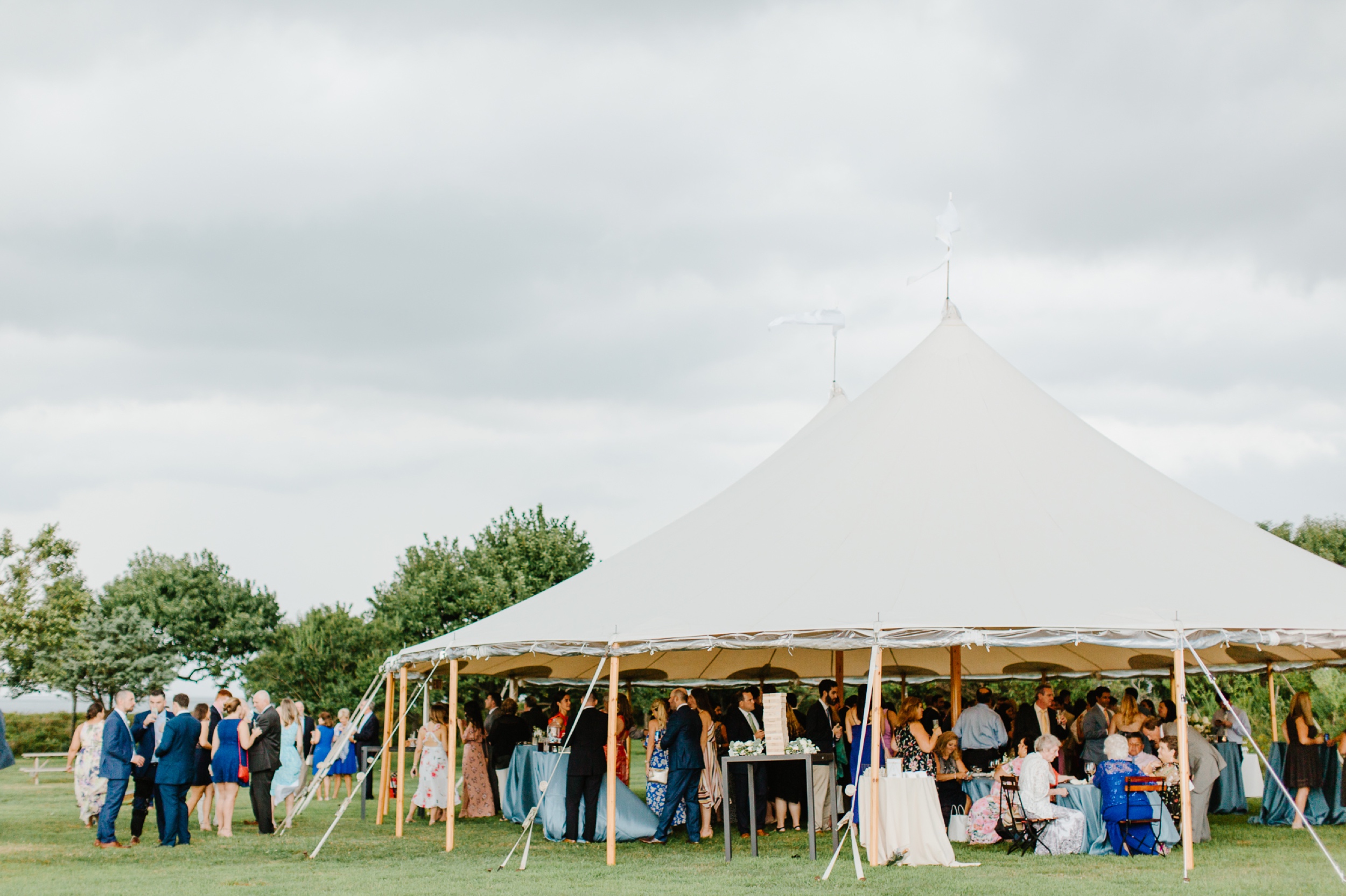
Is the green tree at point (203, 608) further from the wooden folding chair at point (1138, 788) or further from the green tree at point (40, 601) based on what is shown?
the wooden folding chair at point (1138, 788)

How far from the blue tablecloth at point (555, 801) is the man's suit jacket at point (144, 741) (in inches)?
150

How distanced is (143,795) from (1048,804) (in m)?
8.42

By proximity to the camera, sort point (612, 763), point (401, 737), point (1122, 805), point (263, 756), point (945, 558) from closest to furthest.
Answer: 1. point (1122, 805)
2. point (612, 763)
3. point (945, 558)
4. point (263, 756)
5. point (401, 737)

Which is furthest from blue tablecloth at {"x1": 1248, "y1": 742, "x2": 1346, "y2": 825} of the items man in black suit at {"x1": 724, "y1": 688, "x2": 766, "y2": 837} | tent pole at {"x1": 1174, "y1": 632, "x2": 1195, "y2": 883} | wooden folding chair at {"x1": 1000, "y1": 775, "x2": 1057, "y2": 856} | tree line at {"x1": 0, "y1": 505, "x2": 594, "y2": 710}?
tree line at {"x1": 0, "y1": 505, "x2": 594, "y2": 710}

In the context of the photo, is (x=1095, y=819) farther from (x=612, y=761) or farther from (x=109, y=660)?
(x=109, y=660)

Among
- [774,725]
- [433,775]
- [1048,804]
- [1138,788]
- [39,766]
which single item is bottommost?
[39,766]

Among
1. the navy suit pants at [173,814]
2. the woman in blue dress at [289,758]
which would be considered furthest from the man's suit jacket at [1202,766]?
the woman in blue dress at [289,758]

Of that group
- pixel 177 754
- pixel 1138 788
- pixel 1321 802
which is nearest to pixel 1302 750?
pixel 1321 802

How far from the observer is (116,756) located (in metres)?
10.8

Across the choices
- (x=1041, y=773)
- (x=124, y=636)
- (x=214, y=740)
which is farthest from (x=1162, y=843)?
(x=124, y=636)

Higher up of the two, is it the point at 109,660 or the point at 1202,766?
the point at 109,660

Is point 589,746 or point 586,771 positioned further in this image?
point 589,746

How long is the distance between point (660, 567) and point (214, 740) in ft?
15.5

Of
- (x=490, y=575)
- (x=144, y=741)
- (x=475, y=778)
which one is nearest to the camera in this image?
(x=144, y=741)
